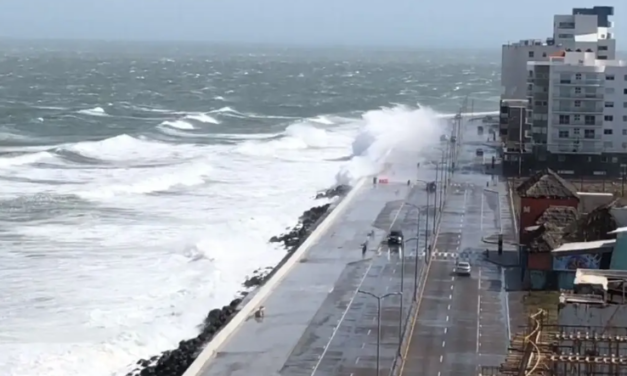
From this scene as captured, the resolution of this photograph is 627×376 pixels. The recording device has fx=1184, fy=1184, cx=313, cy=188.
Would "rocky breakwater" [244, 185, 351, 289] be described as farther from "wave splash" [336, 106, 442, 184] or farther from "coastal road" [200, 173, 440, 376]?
"wave splash" [336, 106, 442, 184]

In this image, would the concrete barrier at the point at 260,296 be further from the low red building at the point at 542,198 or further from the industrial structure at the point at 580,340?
the industrial structure at the point at 580,340

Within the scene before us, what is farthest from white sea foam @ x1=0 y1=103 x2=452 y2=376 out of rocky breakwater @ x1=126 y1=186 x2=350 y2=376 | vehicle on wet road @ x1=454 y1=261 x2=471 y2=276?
vehicle on wet road @ x1=454 y1=261 x2=471 y2=276

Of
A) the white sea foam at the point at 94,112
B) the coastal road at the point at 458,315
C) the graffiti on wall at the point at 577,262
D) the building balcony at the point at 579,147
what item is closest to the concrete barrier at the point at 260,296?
the coastal road at the point at 458,315

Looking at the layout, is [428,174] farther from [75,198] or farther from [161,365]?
[161,365]

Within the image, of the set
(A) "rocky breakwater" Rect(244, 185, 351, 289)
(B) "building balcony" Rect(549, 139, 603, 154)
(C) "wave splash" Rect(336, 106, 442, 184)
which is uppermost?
(B) "building balcony" Rect(549, 139, 603, 154)

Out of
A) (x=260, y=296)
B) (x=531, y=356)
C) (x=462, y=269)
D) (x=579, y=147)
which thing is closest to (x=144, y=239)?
(x=260, y=296)
